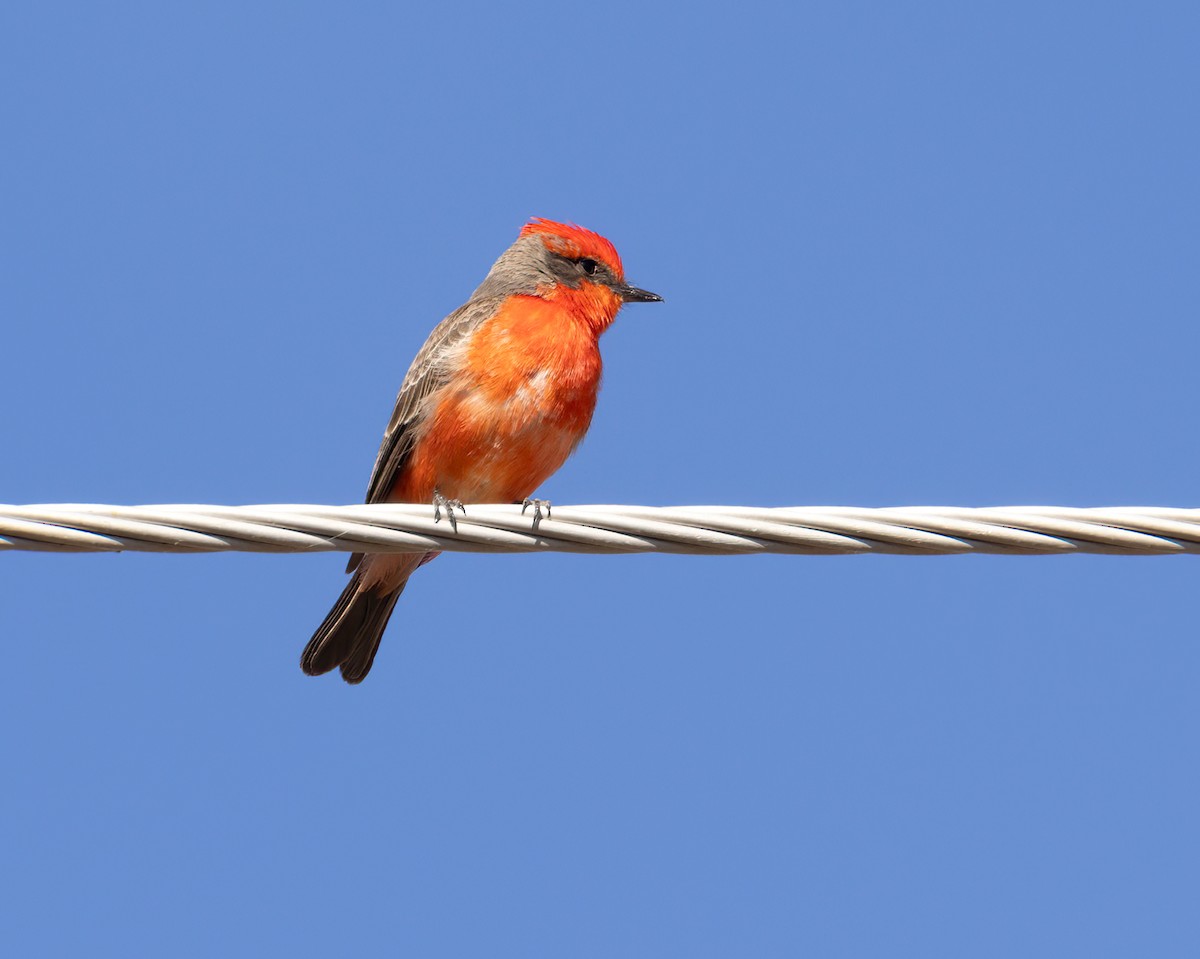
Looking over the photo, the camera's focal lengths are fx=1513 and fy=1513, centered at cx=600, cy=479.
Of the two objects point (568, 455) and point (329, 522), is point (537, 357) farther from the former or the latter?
point (329, 522)

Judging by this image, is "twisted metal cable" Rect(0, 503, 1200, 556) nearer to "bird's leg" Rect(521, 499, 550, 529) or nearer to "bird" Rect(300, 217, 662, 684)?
"bird's leg" Rect(521, 499, 550, 529)

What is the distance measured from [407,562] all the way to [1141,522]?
158 inches

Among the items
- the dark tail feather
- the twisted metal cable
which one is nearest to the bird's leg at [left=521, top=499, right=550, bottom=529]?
the twisted metal cable

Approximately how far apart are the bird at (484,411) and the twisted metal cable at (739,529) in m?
2.33

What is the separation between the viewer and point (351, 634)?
7492mm

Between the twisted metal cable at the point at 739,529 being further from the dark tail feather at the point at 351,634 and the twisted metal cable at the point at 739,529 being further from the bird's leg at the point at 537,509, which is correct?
the dark tail feather at the point at 351,634

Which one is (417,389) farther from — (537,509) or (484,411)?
(537,509)

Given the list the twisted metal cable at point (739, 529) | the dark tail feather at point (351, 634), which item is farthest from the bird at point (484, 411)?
the twisted metal cable at point (739, 529)

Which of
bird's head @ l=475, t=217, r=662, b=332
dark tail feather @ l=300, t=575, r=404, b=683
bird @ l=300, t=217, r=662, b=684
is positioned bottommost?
dark tail feather @ l=300, t=575, r=404, b=683

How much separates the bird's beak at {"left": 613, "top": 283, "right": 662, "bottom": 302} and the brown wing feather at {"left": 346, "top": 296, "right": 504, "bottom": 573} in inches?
32.6

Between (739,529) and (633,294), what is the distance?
13.1 feet

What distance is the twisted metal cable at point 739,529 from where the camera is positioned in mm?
4105

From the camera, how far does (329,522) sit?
13.8 ft

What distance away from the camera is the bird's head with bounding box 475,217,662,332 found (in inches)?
302
